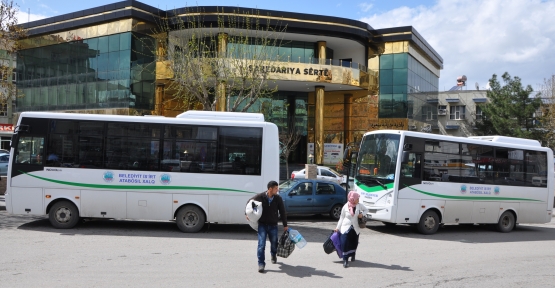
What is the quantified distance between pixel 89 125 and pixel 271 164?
4.77m

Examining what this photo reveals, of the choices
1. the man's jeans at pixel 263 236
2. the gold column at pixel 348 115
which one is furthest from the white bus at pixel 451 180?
the gold column at pixel 348 115

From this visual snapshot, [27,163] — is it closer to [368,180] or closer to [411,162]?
[368,180]

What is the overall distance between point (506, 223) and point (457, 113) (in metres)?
49.8

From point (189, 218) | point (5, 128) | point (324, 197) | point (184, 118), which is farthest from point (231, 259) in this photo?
point (5, 128)

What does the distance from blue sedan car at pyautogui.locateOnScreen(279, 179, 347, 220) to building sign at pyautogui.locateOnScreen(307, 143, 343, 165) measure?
25.1m

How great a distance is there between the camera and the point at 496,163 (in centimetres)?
1526

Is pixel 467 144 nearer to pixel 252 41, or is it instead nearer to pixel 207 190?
pixel 207 190

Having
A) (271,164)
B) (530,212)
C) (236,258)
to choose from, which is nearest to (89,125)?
(271,164)

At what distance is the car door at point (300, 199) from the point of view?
15992 millimetres

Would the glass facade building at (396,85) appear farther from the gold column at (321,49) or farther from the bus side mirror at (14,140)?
the bus side mirror at (14,140)

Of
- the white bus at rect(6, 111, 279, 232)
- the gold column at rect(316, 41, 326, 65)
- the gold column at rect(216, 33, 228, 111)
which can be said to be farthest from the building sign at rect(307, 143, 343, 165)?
the white bus at rect(6, 111, 279, 232)

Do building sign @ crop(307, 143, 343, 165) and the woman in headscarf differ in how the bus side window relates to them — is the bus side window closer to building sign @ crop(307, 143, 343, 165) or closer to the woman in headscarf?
the woman in headscarf

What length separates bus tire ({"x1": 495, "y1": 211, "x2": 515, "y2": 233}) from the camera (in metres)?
15.6

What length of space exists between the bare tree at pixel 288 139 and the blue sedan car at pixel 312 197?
806 inches
